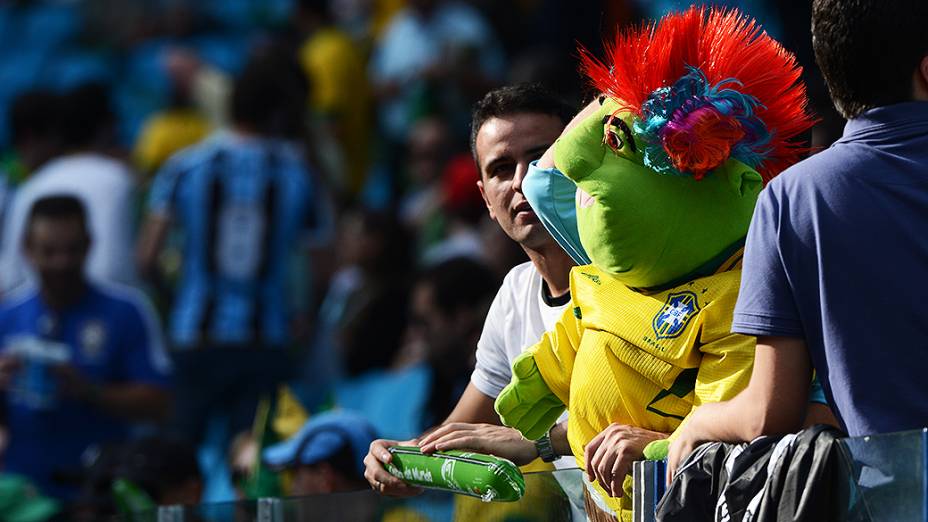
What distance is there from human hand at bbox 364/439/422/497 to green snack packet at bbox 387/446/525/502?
85mm

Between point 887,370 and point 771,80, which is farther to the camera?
point 771,80

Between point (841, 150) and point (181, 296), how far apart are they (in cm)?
533

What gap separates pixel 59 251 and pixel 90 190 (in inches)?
24.7

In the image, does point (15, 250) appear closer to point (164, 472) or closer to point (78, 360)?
point (78, 360)

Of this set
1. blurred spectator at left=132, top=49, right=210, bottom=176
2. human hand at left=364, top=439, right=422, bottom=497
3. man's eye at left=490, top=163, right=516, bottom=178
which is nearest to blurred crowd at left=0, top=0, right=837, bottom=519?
blurred spectator at left=132, top=49, right=210, bottom=176

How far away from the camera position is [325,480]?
5.23 metres

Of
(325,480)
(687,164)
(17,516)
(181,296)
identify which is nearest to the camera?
→ (687,164)

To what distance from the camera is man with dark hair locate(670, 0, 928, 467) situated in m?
2.60

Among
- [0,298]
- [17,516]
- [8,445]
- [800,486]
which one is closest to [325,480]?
[17,516]

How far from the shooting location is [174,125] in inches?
398

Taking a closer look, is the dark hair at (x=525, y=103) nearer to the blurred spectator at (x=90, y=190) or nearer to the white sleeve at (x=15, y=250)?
the blurred spectator at (x=90, y=190)

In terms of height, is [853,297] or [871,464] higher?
[853,297]

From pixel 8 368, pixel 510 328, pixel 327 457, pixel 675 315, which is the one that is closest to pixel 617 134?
pixel 675 315

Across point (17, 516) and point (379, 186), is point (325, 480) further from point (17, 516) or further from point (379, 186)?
point (379, 186)
